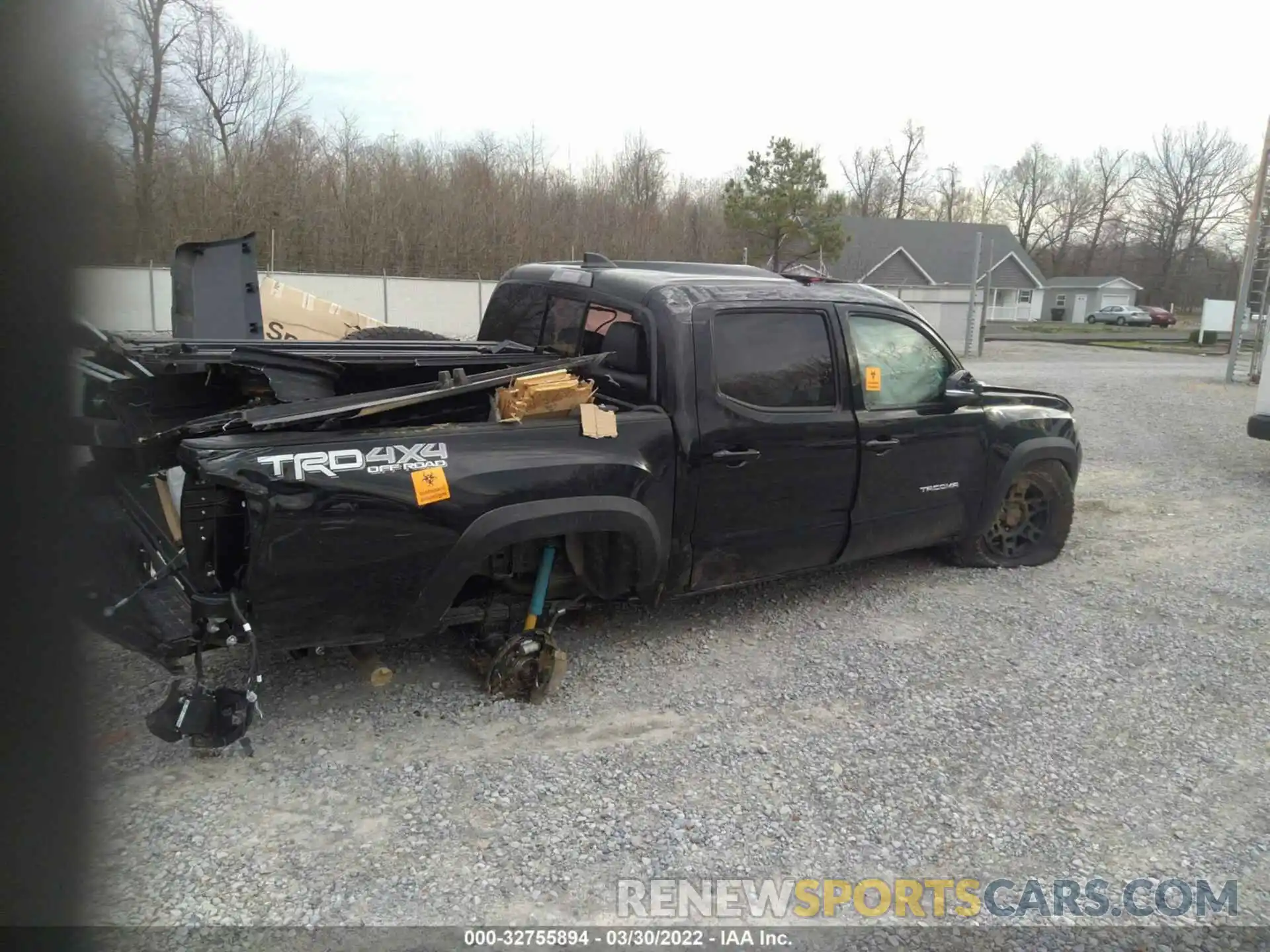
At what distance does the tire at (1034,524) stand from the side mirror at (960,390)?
0.97 metres

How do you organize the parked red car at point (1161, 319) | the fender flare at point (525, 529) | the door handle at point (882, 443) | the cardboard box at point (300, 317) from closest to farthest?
the fender flare at point (525, 529), the door handle at point (882, 443), the cardboard box at point (300, 317), the parked red car at point (1161, 319)

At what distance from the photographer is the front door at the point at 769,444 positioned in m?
4.33

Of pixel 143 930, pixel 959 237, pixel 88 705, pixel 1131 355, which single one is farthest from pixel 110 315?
pixel 959 237

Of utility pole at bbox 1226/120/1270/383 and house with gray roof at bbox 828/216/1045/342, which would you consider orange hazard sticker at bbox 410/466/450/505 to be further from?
house with gray roof at bbox 828/216/1045/342

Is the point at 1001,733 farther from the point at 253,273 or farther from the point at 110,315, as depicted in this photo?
the point at 253,273

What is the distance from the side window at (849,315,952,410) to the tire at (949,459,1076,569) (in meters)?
1.19

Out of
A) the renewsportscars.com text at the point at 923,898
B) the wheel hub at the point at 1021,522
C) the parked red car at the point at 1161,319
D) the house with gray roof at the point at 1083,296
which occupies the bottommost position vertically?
the renewsportscars.com text at the point at 923,898

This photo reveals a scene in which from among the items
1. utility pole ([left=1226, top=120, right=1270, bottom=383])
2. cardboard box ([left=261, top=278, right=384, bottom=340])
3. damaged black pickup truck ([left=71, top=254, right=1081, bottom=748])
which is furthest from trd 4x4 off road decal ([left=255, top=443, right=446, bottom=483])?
utility pole ([left=1226, top=120, right=1270, bottom=383])

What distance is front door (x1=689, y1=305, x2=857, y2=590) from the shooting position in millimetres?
4332

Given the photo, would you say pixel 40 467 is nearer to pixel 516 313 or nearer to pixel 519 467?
pixel 519 467

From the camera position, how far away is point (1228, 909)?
284cm

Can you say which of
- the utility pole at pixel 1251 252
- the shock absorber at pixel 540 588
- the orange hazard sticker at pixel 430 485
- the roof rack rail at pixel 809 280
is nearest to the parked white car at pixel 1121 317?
the utility pole at pixel 1251 252

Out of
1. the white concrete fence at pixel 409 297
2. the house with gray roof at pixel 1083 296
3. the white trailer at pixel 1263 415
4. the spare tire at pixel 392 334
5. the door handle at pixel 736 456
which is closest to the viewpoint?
the door handle at pixel 736 456

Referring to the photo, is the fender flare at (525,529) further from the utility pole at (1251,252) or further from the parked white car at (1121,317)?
the parked white car at (1121,317)
